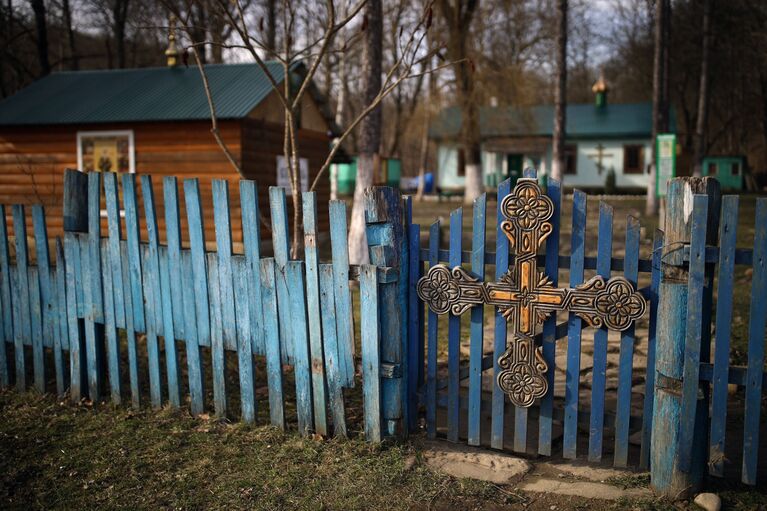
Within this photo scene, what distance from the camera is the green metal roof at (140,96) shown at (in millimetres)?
13906

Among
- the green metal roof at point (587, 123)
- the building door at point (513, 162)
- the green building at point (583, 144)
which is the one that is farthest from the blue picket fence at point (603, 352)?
the building door at point (513, 162)

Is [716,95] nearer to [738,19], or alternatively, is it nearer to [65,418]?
[738,19]

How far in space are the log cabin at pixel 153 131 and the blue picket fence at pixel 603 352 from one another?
1001 centimetres

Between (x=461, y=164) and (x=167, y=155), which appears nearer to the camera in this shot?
(x=167, y=155)

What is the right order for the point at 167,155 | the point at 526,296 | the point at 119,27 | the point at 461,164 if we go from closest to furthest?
1. the point at 526,296
2. the point at 167,155
3. the point at 119,27
4. the point at 461,164

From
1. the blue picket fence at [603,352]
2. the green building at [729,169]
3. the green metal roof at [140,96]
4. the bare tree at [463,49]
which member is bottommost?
the blue picket fence at [603,352]

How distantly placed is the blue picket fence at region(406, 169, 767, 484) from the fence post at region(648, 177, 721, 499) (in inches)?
0.7

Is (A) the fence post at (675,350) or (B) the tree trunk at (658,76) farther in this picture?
(B) the tree trunk at (658,76)

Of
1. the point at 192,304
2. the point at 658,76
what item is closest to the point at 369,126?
the point at 192,304

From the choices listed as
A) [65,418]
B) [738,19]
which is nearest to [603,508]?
[65,418]

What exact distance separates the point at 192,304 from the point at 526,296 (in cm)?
225

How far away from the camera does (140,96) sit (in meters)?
14.9

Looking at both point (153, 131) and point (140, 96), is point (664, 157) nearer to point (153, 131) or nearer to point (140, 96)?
point (153, 131)

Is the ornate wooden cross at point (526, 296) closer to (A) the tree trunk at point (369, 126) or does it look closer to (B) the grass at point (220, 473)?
(B) the grass at point (220, 473)
